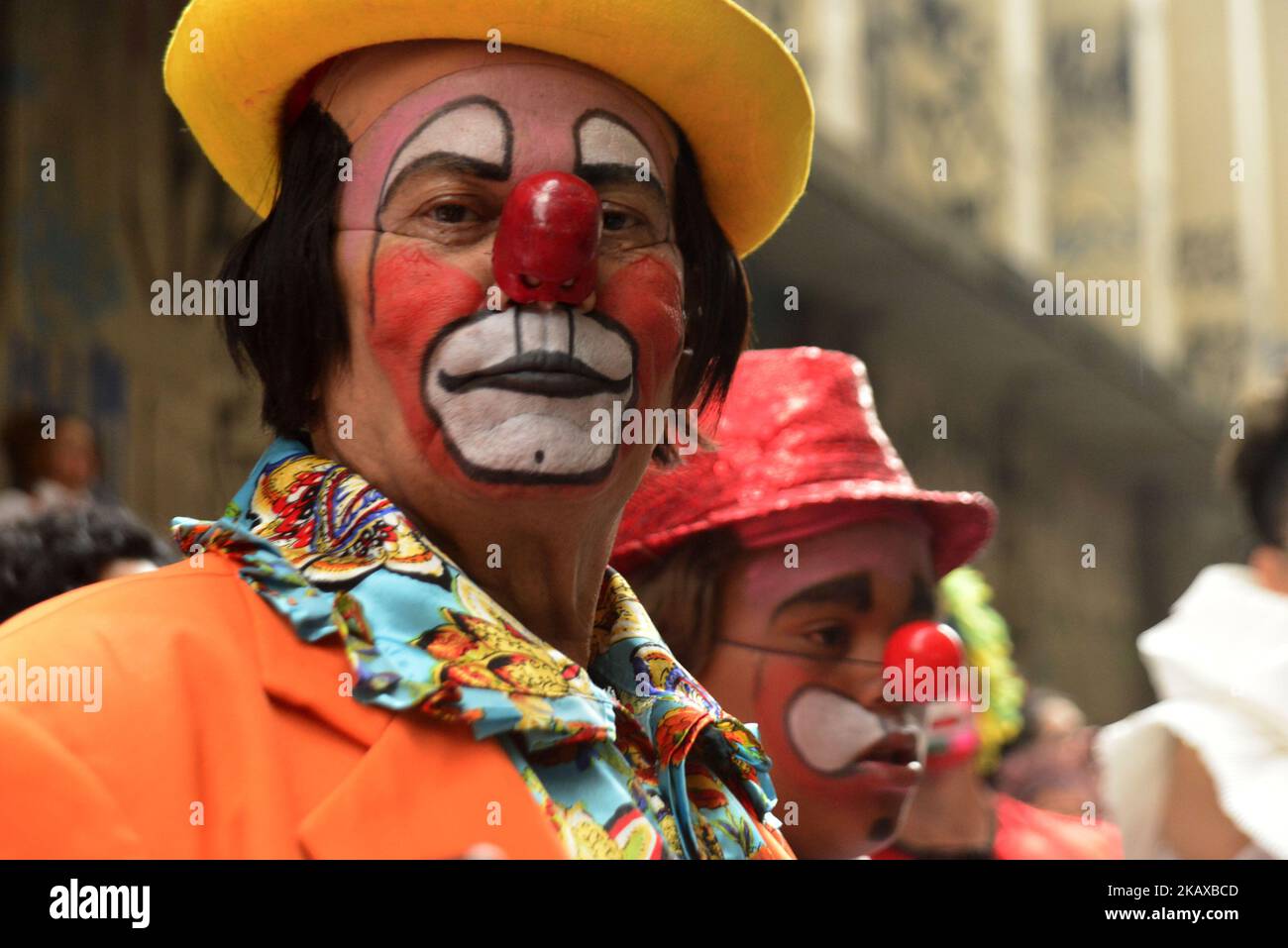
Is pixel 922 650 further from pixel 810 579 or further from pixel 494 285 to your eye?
pixel 494 285

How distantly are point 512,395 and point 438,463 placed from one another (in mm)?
106

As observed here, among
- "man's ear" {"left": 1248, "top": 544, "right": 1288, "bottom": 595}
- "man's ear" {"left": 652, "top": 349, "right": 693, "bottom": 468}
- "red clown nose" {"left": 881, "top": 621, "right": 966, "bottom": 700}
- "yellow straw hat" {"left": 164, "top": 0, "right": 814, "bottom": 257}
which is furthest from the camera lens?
"man's ear" {"left": 1248, "top": 544, "right": 1288, "bottom": 595}

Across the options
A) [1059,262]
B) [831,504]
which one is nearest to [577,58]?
[831,504]

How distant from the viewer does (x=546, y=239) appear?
1.84 m

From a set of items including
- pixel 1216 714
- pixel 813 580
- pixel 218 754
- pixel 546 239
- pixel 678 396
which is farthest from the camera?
pixel 1216 714

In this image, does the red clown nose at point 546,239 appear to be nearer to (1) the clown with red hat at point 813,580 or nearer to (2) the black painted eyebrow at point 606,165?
(2) the black painted eyebrow at point 606,165

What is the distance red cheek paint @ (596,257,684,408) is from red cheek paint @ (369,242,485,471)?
0.16 meters

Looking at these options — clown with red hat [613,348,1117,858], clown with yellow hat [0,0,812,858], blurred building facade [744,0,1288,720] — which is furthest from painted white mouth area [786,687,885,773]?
blurred building facade [744,0,1288,720]

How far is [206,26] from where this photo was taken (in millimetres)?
2082

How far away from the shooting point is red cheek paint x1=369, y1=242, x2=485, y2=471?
189 cm

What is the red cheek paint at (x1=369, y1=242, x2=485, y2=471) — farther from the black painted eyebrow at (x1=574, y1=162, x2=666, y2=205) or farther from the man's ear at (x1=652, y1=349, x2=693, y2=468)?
the man's ear at (x1=652, y1=349, x2=693, y2=468)

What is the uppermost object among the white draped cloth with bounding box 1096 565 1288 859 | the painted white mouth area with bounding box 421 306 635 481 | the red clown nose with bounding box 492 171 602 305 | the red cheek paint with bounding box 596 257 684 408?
the red clown nose with bounding box 492 171 602 305
